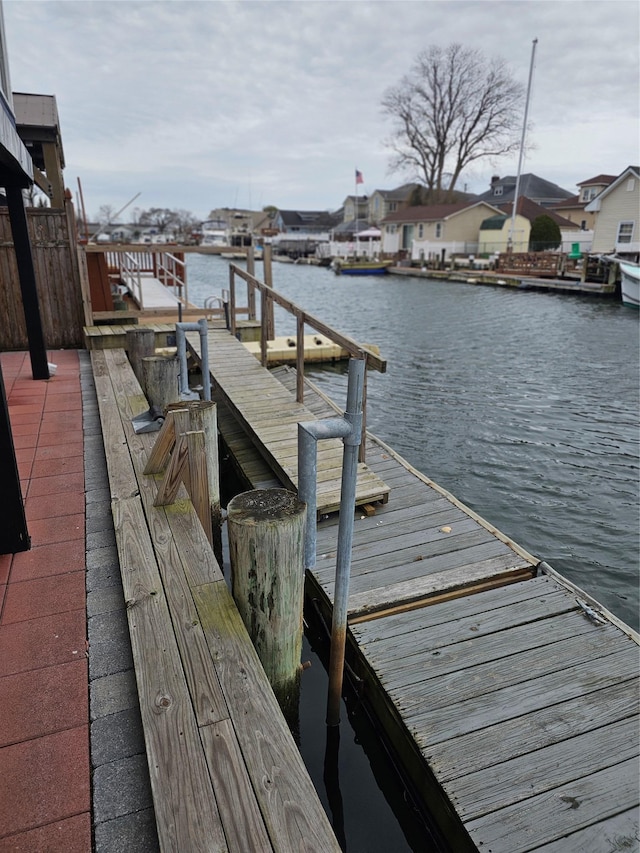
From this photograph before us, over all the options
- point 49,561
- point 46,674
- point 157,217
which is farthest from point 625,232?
point 157,217

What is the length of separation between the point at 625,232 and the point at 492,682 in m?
36.1

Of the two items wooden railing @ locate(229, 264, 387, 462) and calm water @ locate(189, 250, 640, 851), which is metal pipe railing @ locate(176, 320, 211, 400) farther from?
A: calm water @ locate(189, 250, 640, 851)

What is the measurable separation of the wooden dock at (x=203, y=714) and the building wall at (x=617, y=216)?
1410 inches

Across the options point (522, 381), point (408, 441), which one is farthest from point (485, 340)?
point (408, 441)

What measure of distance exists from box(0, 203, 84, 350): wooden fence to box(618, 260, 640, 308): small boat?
73.1ft

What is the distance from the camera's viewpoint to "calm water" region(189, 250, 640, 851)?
221 inches

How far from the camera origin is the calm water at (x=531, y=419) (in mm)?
5617

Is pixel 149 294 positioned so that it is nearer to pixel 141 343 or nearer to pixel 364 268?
pixel 141 343

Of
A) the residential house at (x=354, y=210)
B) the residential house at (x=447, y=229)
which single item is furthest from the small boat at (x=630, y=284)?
the residential house at (x=354, y=210)

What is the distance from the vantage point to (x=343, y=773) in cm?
293

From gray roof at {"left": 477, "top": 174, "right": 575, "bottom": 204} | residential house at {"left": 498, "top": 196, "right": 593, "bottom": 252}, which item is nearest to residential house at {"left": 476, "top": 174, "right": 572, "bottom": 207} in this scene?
gray roof at {"left": 477, "top": 174, "right": 575, "bottom": 204}

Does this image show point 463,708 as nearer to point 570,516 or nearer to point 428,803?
point 428,803

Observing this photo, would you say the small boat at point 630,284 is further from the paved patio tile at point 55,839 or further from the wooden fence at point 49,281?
the paved patio tile at point 55,839

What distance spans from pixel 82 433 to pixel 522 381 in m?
9.77
